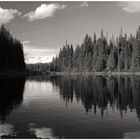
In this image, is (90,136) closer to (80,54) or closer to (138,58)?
(138,58)

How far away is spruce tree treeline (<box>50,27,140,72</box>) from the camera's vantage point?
133 metres

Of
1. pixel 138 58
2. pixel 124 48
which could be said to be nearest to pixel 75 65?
pixel 124 48

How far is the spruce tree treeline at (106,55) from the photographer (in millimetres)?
132875

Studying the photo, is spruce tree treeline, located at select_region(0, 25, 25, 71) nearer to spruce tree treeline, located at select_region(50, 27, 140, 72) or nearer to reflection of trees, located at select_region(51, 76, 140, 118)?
spruce tree treeline, located at select_region(50, 27, 140, 72)

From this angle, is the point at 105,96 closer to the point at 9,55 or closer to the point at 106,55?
the point at 9,55

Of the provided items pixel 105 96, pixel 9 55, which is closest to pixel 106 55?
pixel 9 55

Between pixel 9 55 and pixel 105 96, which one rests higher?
pixel 9 55

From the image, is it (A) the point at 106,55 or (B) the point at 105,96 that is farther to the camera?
(A) the point at 106,55

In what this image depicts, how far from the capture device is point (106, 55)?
484 ft

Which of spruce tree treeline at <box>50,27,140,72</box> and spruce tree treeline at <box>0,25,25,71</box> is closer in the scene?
spruce tree treeline at <box>0,25,25,71</box>

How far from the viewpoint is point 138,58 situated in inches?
4956

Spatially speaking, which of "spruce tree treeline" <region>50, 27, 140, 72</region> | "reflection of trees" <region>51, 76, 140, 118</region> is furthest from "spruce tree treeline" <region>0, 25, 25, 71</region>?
"reflection of trees" <region>51, 76, 140, 118</region>

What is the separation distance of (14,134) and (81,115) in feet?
24.2

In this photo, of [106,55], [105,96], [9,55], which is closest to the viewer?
[105,96]
